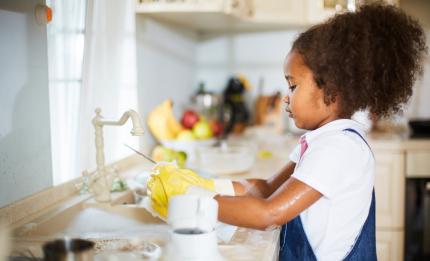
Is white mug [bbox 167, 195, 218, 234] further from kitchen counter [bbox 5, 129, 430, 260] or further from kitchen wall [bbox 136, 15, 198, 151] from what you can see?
kitchen wall [bbox 136, 15, 198, 151]

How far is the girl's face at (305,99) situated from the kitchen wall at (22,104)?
1.94ft

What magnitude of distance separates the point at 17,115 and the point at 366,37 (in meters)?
0.77

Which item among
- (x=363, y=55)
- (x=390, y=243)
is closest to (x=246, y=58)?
(x=390, y=243)

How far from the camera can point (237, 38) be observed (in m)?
3.18

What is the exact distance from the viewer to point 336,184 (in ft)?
3.31

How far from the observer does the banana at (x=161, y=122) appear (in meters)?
2.19

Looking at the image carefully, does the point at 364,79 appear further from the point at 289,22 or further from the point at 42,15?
the point at 289,22

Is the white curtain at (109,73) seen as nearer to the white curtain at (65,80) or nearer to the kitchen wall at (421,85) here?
the white curtain at (65,80)

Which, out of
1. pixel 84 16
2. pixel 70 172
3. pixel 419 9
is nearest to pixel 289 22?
pixel 419 9

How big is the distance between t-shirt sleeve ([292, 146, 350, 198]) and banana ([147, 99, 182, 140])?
124 centimetres

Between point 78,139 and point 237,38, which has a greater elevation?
point 237,38

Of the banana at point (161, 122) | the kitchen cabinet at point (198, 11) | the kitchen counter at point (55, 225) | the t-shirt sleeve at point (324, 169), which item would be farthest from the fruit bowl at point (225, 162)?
the t-shirt sleeve at point (324, 169)

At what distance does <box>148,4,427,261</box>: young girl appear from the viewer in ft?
3.23

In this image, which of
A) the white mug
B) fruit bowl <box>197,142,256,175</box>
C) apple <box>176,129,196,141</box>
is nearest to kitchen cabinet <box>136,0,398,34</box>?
apple <box>176,129,196,141</box>
